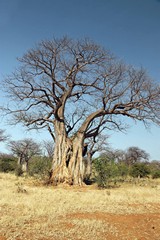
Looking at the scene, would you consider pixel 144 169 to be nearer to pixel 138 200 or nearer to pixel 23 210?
pixel 138 200

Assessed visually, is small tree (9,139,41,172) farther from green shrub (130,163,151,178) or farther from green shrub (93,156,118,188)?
green shrub (93,156,118,188)

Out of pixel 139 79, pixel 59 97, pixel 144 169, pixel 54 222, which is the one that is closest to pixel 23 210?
pixel 54 222

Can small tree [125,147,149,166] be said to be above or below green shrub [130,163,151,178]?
above

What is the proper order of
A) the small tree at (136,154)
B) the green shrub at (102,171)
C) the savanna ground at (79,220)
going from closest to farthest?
the savanna ground at (79,220), the green shrub at (102,171), the small tree at (136,154)

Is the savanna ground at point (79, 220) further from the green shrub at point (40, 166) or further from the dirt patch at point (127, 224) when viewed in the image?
the green shrub at point (40, 166)

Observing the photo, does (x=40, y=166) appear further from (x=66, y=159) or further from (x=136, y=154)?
(x=136, y=154)

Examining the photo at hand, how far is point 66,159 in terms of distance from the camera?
12.6 metres

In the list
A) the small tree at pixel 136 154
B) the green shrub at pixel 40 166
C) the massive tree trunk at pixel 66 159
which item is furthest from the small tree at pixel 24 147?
the massive tree trunk at pixel 66 159

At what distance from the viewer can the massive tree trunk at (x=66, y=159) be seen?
12.3 metres

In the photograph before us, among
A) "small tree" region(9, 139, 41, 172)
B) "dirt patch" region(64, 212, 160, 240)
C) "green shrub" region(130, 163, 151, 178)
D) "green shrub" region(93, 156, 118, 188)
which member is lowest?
"dirt patch" region(64, 212, 160, 240)

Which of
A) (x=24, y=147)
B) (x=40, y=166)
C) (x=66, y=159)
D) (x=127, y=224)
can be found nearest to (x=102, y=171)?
(x=66, y=159)

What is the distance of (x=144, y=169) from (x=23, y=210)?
17063 mm

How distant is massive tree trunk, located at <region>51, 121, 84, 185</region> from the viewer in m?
12.3

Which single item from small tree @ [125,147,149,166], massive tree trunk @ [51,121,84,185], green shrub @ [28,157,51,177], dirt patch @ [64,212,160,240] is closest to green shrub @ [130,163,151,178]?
green shrub @ [28,157,51,177]
